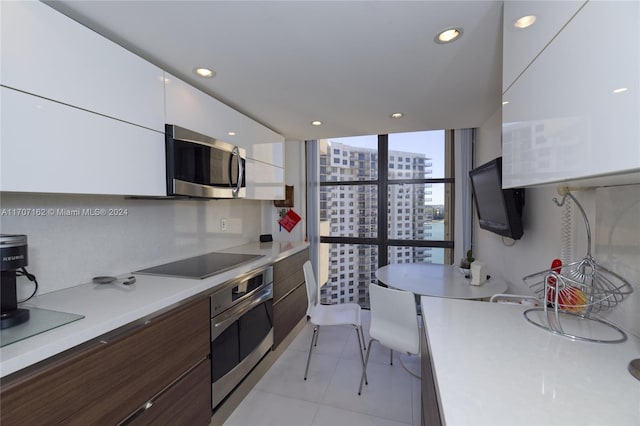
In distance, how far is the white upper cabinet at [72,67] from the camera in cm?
103

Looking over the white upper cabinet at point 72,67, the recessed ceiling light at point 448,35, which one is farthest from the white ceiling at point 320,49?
the white upper cabinet at point 72,67

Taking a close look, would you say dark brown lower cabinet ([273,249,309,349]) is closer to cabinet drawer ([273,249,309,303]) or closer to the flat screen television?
cabinet drawer ([273,249,309,303])

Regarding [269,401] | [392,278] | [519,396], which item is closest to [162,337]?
[269,401]

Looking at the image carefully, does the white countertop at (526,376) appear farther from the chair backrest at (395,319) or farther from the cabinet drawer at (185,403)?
the cabinet drawer at (185,403)

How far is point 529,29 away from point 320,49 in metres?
0.99

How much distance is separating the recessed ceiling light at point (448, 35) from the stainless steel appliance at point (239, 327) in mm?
1945

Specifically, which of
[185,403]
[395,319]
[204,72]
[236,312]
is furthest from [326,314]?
[204,72]

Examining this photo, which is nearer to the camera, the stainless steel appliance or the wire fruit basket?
the wire fruit basket

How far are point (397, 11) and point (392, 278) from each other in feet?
6.34

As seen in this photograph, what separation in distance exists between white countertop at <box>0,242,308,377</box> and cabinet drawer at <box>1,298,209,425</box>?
6 centimetres

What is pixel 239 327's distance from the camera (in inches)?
76.8

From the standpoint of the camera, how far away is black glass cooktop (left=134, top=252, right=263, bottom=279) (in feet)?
5.80

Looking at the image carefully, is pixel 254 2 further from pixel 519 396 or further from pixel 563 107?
pixel 519 396

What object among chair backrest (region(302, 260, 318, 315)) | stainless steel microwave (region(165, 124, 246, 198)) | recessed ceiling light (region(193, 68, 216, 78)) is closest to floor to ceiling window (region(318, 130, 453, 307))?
chair backrest (region(302, 260, 318, 315))
